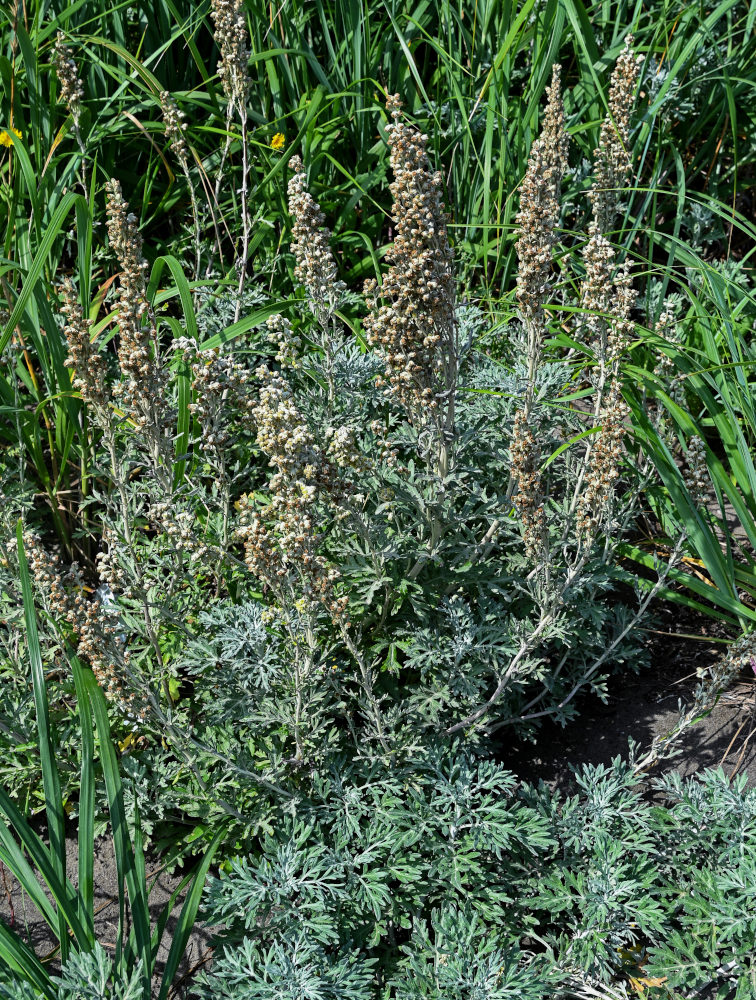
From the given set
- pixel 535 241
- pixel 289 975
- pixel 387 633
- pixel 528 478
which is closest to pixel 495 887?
pixel 289 975

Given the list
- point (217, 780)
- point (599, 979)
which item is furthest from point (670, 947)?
point (217, 780)

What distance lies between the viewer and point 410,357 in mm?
2852

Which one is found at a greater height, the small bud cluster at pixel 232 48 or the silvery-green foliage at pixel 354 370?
the small bud cluster at pixel 232 48

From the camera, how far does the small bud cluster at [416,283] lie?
273cm

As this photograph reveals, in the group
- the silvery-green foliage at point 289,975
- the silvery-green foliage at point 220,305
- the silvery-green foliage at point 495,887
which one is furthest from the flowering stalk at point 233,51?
the silvery-green foliage at point 289,975

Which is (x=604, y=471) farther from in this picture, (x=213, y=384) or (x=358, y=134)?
(x=358, y=134)

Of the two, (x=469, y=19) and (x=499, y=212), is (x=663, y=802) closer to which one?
(x=499, y=212)

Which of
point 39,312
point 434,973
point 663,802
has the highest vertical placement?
point 39,312

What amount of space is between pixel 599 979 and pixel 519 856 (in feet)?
1.39

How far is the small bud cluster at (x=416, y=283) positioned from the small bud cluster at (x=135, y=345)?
0.68 metres

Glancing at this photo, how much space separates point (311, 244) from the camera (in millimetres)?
3115

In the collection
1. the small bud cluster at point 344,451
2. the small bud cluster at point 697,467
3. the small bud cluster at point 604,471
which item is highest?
the small bud cluster at point 344,451

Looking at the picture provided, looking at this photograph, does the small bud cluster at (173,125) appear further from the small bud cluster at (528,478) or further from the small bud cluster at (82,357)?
the small bud cluster at (528,478)

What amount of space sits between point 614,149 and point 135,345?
6.67ft
